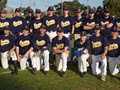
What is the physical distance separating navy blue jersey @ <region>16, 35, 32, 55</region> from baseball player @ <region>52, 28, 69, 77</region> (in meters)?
0.91

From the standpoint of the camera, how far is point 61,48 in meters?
7.89

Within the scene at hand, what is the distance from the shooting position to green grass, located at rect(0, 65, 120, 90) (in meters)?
6.71

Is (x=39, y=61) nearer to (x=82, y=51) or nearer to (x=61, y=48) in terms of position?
(x=61, y=48)

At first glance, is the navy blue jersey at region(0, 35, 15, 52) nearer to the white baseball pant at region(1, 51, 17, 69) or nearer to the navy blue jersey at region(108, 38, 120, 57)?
the white baseball pant at region(1, 51, 17, 69)

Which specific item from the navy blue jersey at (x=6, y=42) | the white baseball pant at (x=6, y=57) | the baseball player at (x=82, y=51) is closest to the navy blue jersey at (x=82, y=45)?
the baseball player at (x=82, y=51)

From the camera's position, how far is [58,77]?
7570mm

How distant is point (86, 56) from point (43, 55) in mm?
1355

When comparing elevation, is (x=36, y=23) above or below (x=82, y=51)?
above

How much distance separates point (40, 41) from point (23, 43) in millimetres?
609

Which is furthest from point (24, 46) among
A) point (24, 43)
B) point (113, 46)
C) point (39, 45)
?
point (113, 46)

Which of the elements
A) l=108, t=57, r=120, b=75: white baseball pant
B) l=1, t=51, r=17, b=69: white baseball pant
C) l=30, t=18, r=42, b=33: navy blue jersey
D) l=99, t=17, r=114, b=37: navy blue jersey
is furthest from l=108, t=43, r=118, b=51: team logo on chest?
l=1, t=51, r=17, b=69: white baseball pant

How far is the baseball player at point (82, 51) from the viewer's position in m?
7.46

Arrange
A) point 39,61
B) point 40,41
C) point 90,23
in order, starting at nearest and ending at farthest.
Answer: point 40,41 < point 39,61 < point 90,23

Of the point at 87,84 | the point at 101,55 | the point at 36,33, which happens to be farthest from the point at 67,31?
the point at 87,84
